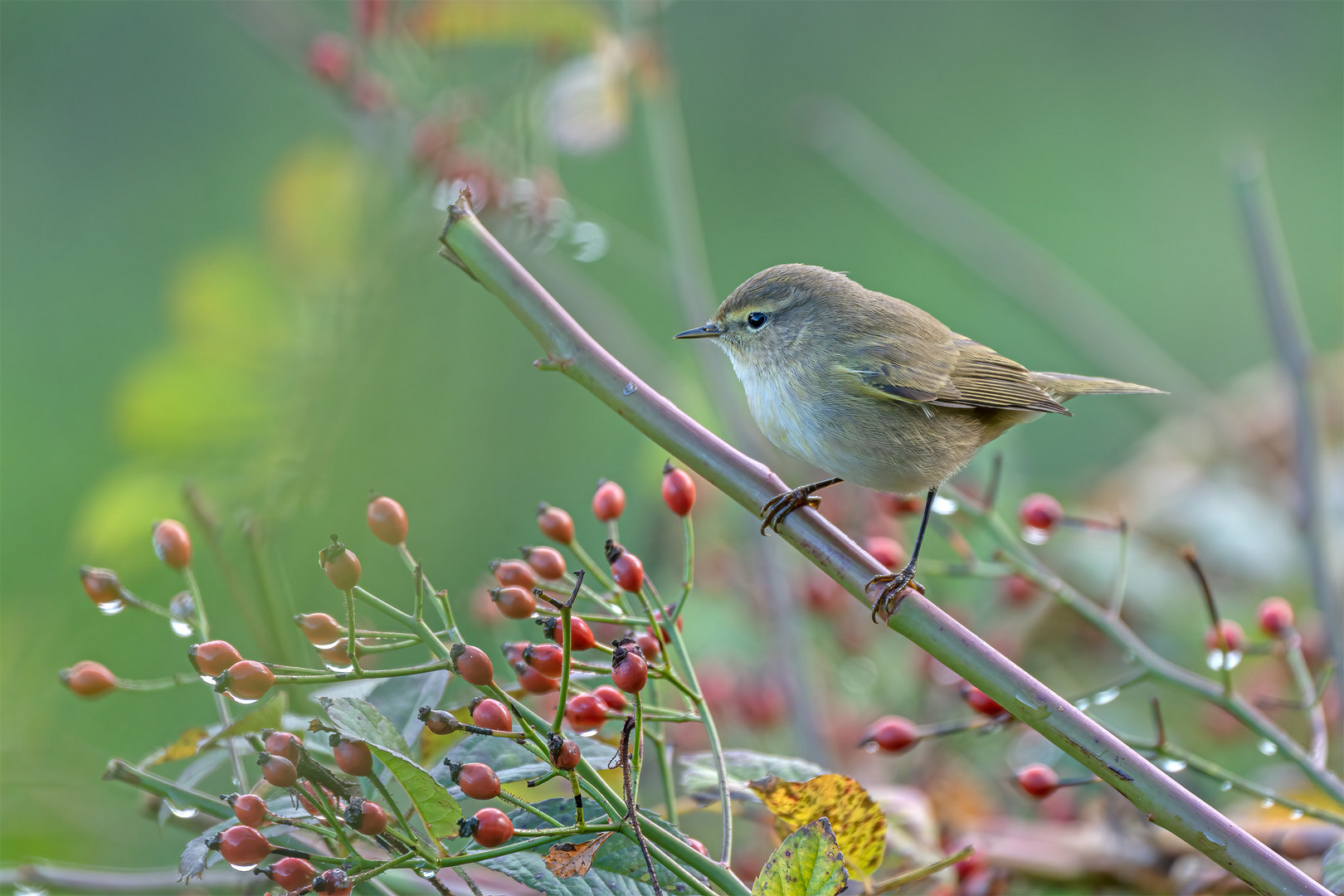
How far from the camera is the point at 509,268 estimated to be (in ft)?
3.48

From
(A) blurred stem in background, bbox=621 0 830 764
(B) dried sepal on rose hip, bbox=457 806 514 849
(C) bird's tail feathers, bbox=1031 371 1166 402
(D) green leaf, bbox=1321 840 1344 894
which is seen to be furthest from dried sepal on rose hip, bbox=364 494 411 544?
(C) bird's tail feathers, bbox=1031 371 1166 402

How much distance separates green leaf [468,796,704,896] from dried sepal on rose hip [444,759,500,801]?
6cm

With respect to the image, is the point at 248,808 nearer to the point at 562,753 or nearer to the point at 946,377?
the point at 562,753

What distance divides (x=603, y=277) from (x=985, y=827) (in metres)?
3.92

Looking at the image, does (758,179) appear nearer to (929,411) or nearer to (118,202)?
(118,202)

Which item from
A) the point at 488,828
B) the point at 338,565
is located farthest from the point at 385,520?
the point at 488,828

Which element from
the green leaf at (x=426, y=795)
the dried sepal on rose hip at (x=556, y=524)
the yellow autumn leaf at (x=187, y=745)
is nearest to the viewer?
the green leaf at (x=426, y=795)

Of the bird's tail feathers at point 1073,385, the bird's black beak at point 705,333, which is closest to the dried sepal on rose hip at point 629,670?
the bird's black beak at point 705,333

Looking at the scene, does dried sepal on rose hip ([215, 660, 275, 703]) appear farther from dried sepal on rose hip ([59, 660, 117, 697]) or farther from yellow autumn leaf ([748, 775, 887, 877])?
yellow autumn leaf ([748, 775, 887, 877])

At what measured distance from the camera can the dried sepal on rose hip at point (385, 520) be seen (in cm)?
111

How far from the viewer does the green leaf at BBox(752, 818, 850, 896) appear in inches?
37.0

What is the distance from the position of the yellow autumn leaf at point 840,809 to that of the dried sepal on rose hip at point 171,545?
0.64 metres

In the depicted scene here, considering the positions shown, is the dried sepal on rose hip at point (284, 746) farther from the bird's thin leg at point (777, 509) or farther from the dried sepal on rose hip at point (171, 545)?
the bird's thin leg at point (777, 509)

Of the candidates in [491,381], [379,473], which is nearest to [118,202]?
[491,381]
